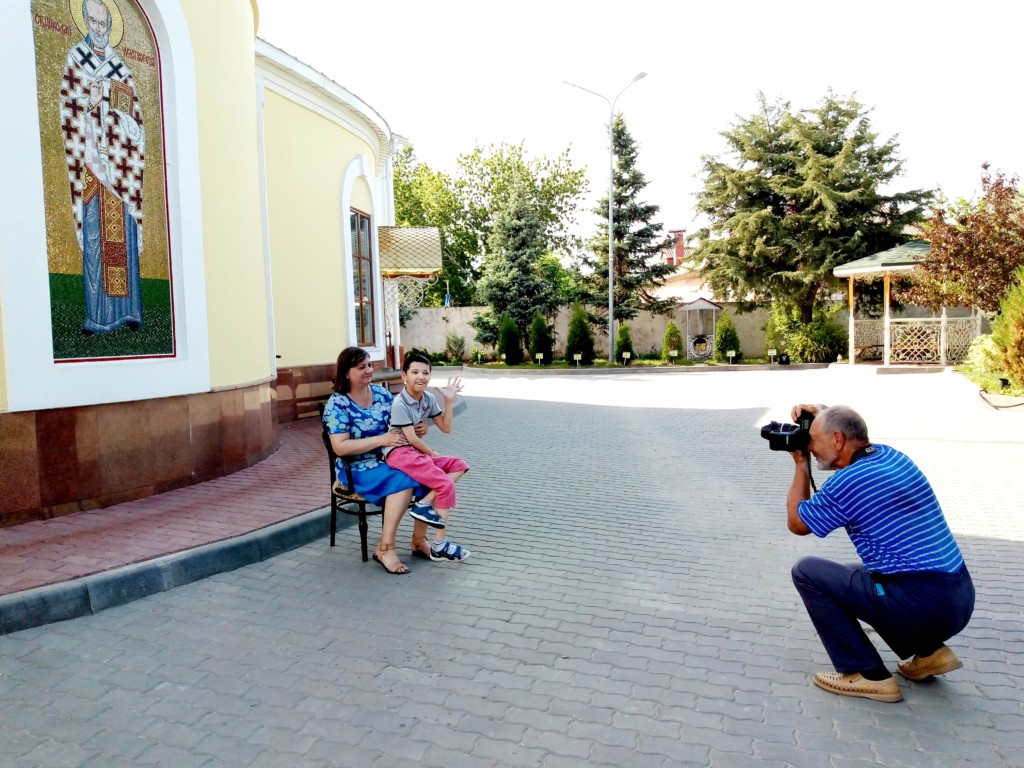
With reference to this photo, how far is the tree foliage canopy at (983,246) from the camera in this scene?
736 inches

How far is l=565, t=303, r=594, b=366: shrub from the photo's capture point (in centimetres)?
2903

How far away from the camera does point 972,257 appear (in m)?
19.2

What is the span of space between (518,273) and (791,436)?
28286 millimetres

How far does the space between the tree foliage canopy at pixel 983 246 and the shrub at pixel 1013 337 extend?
5.93m

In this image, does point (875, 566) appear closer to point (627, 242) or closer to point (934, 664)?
point (934, 664)

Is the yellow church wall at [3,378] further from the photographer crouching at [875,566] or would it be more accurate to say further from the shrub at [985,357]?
the shrub at [985,357]

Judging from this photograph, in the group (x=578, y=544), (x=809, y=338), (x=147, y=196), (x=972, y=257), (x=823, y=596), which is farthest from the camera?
(x=809, y=338)

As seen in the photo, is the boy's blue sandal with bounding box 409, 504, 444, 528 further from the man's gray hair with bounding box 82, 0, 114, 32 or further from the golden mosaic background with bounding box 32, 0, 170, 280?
the man's gray hair with bounding box 82, 0, 114, 32

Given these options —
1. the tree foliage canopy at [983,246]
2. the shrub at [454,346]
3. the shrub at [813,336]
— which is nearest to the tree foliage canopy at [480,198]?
the shrub at [454,346]

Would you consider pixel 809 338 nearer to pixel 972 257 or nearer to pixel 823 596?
pixel 972 257

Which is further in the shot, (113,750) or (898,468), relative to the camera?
(898,468)

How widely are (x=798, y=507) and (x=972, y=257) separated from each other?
63.2ft

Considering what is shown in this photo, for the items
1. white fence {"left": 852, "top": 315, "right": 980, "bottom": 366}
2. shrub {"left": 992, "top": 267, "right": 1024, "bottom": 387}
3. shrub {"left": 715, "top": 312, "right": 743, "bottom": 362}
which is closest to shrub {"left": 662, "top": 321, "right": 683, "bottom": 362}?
shrub {"left": 715, "top": 312, "right": 743, "bottom": 362}

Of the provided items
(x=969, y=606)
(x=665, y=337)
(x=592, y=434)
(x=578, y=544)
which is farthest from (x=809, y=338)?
(x=969, y=606)
